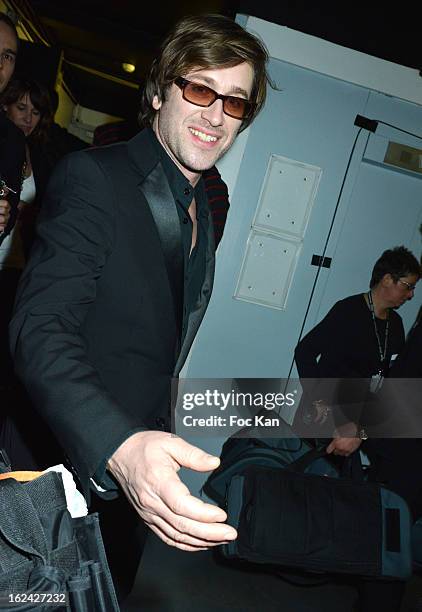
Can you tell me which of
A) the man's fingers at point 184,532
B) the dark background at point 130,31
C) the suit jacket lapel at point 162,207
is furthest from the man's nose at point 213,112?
the dark background at point 130,31

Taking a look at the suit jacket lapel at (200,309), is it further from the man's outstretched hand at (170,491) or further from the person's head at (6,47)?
the person's head at (6,47)

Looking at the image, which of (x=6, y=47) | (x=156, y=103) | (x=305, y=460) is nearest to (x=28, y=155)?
(x=6, y=47)

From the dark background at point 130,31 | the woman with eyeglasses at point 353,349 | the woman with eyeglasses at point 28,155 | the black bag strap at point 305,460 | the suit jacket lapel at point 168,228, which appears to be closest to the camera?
the suit jacket lapel at point 168,228

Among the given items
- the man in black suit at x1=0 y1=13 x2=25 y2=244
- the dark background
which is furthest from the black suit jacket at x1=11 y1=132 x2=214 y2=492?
the dark background

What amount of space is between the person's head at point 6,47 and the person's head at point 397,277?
3.22m

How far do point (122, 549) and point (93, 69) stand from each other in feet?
53.7

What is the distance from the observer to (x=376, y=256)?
4.83 meters

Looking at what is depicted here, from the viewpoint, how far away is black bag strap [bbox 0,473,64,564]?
87 cm

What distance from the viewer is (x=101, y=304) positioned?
1471 mm

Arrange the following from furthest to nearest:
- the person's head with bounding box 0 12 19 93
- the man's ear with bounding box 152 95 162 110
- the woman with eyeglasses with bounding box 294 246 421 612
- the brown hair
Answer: the woman with eyeglasses with bounding box 294 246 421 612
the person's head with bounding box 0 12 19 93
the man's ear with bounding box 152 95 162 110
the brown hair

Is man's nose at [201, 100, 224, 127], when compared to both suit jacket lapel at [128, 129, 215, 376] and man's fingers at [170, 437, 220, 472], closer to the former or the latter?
suit jacket lapel at [128, 129, 215, 376]

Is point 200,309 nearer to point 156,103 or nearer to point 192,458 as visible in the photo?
point 156,103

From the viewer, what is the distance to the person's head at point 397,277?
4496mm

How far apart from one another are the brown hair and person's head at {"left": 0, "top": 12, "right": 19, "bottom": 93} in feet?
3.78
